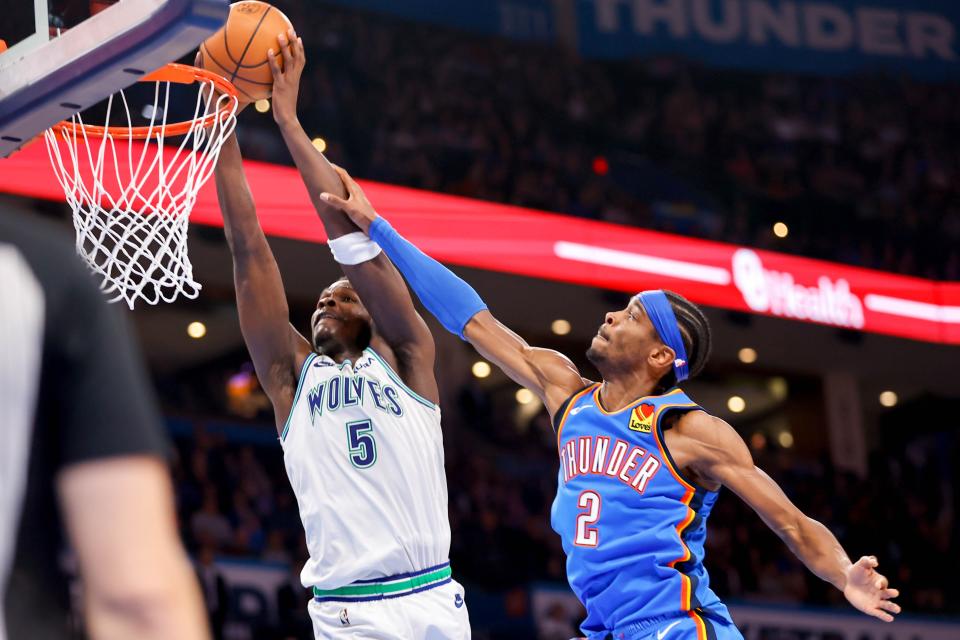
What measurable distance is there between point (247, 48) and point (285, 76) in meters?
0.17

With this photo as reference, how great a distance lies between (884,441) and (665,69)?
6.26 metres

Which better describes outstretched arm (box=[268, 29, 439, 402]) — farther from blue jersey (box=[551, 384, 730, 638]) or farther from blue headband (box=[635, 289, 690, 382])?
blue headband (box=[635, 289, 690, 382])

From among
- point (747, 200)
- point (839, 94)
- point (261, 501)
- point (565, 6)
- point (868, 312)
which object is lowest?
point (261, 501)

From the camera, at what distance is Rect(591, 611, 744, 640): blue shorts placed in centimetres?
464

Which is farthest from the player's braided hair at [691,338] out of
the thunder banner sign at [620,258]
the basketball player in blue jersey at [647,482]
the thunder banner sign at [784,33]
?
the thunder banner sign at [784,33]

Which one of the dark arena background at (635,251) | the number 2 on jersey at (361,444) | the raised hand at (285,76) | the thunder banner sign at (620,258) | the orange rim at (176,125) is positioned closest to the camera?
the orange rim at (176,125)

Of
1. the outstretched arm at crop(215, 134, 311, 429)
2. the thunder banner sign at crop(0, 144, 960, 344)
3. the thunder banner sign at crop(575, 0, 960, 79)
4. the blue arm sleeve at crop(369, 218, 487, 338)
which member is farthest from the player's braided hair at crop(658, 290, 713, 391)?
the thunder banner sign at crop(575, 0, 960, 79)

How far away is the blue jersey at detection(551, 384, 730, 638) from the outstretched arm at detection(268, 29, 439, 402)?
66cm

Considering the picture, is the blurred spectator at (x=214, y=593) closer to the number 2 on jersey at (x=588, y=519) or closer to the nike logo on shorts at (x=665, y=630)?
the number 2 on jersey at (x=588, y=519)

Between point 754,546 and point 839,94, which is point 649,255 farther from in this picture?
point 839,94

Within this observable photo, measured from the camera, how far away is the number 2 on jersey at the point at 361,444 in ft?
16.0

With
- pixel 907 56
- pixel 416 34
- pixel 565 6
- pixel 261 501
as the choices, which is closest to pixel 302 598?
pixel 261 501

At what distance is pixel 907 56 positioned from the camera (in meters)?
19.4

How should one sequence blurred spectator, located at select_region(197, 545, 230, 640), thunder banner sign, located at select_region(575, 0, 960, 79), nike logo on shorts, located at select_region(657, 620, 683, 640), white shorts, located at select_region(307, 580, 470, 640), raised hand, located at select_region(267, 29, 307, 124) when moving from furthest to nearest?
thunder banner sign, located at select_region(575, 0, 960, 79), blurred spectator, located at select_region(197, 545, 230, 640), raised hand, located at select_region(267, 29, 307, 124), white shorts, located at select_region(307, 580, 470, 640), nike logo on shorts, located at select_region(657, 620, 683, 640)
